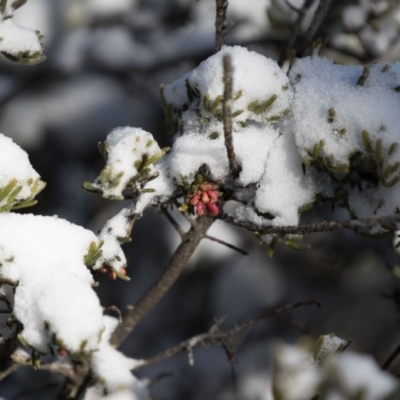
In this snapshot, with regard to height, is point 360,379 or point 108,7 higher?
point 108,7

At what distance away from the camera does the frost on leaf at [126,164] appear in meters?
0.78

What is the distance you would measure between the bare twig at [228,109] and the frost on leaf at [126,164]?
0.11m

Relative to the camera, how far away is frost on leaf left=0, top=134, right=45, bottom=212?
0.79m

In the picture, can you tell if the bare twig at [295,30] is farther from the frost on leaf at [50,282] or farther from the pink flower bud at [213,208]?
the frost on leaf at [50,282]

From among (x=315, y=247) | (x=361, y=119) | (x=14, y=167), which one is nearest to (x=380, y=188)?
(x=361, y=119)

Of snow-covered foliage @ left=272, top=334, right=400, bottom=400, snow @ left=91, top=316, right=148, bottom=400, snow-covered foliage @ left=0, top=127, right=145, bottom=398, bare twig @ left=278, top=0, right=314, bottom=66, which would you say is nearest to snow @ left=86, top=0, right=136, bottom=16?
bare twig @ left=278, top=0, right=314, bottom=66

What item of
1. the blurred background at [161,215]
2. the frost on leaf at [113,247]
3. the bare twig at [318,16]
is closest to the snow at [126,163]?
the frost on leaf at [113,247]

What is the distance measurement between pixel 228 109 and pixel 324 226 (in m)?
0.23

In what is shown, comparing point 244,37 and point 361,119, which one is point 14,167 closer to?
point 361,119

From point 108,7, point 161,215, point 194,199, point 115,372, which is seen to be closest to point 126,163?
point 194,199

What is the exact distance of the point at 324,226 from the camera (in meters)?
0.77

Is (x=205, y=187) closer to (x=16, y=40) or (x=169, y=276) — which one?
(x=169, y=276)

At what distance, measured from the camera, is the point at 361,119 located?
2.97ft

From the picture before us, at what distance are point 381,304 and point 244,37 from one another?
3.46 ft
